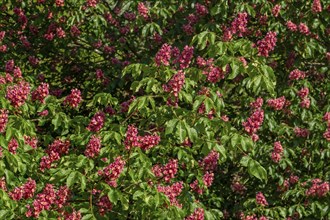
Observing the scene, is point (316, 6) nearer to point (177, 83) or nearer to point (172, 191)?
point (177, 83)

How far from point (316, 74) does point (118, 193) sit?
150 inches

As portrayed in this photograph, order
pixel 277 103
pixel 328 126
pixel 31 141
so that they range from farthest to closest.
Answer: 1. pixel 277 103
2. pixel 328 126
3. pixel 31 141

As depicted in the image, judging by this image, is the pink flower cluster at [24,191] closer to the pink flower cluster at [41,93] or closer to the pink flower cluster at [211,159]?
the pink flower cluster at [41,93]

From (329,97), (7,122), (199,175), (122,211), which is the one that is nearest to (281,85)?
(329,97)

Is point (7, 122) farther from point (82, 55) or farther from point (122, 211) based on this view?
point (82, 55)

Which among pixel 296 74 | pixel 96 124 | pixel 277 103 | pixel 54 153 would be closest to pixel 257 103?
pixel 277 103

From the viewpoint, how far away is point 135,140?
4.48 metres

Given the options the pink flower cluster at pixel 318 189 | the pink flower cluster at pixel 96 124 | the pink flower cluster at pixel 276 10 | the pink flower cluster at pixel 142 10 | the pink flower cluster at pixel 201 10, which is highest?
the pink flower cluster at pixel 276 10

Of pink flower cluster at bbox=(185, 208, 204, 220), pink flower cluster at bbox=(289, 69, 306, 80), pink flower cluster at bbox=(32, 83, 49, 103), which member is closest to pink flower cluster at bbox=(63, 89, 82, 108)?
pink flower cluster at bbox=(32, 83, 49, 103)

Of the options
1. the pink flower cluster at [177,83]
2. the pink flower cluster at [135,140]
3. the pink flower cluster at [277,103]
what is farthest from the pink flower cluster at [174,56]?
the pink flower cluster at [277,103]

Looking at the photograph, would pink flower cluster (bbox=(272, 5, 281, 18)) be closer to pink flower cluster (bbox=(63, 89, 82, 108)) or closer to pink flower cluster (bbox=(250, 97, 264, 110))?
pink flower cluster (bbox=(250, 97, 264, 110))

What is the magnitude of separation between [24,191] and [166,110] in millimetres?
1185

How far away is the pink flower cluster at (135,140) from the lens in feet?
14.7

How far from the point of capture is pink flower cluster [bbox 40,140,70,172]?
4.96 meters
